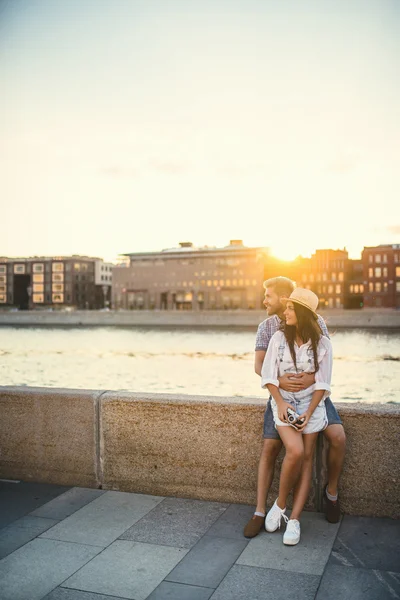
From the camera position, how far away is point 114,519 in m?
4.39

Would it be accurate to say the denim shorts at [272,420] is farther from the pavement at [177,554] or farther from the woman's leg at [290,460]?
the pavement at [177,554]

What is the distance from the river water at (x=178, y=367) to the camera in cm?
2291

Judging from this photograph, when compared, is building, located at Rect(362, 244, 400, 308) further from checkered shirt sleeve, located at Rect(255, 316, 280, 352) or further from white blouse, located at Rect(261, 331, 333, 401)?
white blouse, located at Rect(261, 331, 333, 401)

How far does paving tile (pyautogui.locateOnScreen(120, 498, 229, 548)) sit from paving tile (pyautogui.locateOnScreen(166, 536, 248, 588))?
12 centimetres

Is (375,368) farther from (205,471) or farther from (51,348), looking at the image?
(205,471)

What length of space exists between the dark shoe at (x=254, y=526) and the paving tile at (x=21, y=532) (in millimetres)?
1327

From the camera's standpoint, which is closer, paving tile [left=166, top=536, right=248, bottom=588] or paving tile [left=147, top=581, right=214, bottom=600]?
paving tile [left=147, top=581, right=214, bottom=600]

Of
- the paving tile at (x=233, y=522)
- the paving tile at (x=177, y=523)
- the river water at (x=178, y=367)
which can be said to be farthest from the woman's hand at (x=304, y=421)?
the river water at (x=178, y=367)

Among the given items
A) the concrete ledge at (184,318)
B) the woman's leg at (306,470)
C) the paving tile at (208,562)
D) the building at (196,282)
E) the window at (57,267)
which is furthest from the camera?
the window at (57,267)

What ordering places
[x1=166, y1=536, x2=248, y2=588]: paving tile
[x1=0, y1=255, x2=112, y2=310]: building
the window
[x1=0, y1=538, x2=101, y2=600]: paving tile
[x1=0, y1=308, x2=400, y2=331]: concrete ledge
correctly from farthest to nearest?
the window < [x1=0, y1=255, x2=112, y2=310]: building < [x1=0, y1=308, x2=400, y2=331]: concrete ledge < [x1=166, y1=536, x2=248, y2=588]: paving tile < [x1=0, y1=538, x2=101, y2=600]: paving tile

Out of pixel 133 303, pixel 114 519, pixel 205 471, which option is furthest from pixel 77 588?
pixel 133 303

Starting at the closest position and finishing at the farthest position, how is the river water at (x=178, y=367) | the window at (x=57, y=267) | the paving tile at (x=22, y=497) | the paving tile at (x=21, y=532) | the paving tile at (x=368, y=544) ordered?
the paving tile at (x=368, y=544) → the paving tile at (x=21, y=532) → the paving tile at (x=22, y=497) → the river water at (x=178, y=367) → the window at (x=57, y=267)

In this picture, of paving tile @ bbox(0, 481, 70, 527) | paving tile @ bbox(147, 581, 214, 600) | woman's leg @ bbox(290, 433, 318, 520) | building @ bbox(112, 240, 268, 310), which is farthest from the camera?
building @ bbox(112, 240, 268, 310)

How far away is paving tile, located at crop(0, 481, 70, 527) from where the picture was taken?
446 cm
